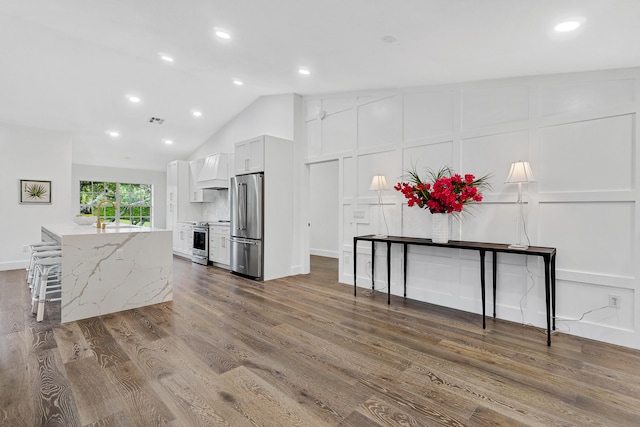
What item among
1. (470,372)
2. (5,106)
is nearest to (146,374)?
(470,372)

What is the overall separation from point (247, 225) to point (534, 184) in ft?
13.0

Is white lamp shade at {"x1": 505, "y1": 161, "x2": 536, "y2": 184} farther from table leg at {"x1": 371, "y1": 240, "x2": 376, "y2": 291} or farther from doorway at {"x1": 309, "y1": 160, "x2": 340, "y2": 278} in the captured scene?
doorway at {"x1": 309, "y1": 160, "x2": 340, "y2": 278}

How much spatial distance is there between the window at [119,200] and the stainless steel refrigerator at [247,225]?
4.69m

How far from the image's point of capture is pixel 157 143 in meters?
7.63

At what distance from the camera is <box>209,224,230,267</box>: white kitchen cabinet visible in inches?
236

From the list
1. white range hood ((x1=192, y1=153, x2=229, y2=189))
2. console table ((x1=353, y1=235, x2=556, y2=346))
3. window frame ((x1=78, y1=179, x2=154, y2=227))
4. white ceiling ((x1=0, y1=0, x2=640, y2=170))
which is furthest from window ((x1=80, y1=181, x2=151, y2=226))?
console table ((x1=353, y1=235, x2=556, y2=346))

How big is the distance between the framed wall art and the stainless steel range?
2728 mm

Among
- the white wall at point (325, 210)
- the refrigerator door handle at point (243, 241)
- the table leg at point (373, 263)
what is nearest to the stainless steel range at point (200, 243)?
the refrigerator door handle at point (243, 241)

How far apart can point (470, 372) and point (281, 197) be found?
3.72m

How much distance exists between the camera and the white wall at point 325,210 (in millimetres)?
7574

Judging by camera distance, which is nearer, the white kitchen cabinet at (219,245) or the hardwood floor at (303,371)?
the hardwood floor at (303,371)

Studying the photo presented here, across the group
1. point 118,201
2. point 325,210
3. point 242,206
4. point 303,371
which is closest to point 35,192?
point 118,201

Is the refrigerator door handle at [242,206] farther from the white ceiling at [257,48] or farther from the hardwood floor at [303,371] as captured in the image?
the hardwood floor at [303,371]

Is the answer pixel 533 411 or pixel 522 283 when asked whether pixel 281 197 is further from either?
pixel 533 411
